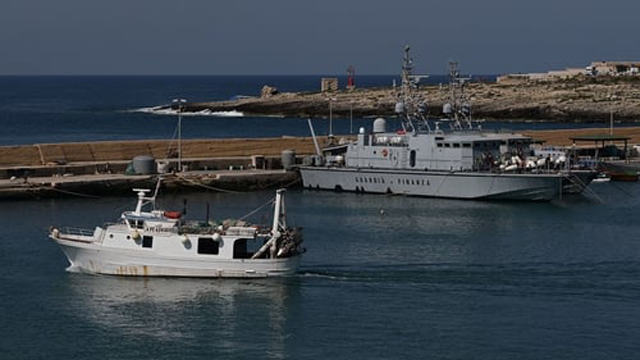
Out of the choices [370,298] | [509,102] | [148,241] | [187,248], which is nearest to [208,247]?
[187,248]

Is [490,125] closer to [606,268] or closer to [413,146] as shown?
[413,146]

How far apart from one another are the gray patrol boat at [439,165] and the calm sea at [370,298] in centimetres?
535

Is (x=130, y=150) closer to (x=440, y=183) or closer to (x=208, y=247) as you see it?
(x=440, y=183)

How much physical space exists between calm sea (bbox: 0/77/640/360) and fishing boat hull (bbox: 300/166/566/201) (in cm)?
512

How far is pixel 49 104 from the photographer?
176m

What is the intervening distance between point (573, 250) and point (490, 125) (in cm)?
7028

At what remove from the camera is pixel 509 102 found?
122062 mm

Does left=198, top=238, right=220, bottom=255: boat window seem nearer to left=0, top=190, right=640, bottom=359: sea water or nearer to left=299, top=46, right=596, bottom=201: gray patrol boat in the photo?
left=0, top=190, right=640, bottom=359: sea water

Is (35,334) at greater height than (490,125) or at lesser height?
lesser

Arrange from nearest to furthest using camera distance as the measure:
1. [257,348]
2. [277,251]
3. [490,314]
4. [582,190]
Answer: [257,348]
[490,314]
[277,251]
[582,190]

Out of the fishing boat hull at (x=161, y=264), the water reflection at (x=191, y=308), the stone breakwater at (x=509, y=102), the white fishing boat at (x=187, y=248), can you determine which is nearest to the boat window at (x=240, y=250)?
the white fishing boat at (x=187, y=248)

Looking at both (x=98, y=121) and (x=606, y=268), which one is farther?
(x=98, y=121)

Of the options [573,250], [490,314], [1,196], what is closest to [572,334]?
[490,314]

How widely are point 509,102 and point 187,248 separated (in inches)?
3548
